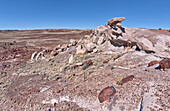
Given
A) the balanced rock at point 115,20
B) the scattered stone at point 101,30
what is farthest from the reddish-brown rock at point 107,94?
the scattered stone at point 101,30

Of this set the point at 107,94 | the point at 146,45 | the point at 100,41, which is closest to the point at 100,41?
the point at 100,41

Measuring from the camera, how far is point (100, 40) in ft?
27.4

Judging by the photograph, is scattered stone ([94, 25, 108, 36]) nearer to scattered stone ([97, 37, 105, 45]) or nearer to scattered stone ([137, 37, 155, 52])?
scattered stone ([97, 37, 105, 45])

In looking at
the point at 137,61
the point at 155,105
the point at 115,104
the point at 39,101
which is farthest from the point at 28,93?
the point at 137,61

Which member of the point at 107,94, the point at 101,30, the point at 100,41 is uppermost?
the point at 101,30

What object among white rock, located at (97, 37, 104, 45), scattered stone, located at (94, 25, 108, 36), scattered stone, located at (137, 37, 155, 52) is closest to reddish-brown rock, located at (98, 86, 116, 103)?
scattered stone, located at (137, 37, 155, 52)

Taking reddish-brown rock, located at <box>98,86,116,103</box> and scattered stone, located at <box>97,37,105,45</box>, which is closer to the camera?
reddish-brown rock, located at <box>98,86,116,103</box>

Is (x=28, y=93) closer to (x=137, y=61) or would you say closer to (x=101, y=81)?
(x=101, y=81)

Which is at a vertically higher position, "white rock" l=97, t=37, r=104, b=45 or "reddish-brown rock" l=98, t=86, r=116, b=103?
"white rock" l=97, t=37, r=104, b=45

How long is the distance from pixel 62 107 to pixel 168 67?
3.66m

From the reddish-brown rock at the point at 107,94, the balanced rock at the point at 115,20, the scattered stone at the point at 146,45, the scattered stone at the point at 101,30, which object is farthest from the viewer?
the scattered stone at the point at 101,30

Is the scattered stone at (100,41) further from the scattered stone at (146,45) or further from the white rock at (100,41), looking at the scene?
the scattered stone at (146,45)

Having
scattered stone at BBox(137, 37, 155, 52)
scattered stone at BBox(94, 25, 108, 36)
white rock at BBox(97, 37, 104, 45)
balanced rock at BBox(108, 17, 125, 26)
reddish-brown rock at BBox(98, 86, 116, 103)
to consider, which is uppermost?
balanced rock at BBox(108, 17, 125, 26)

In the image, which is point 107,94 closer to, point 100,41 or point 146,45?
point 146,45
